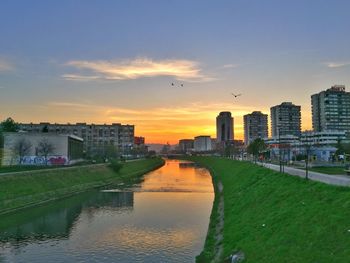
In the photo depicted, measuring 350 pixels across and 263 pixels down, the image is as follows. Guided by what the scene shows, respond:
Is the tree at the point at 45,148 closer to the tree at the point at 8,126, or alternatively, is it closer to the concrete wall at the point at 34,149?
the concrete wall at the point at 34,149

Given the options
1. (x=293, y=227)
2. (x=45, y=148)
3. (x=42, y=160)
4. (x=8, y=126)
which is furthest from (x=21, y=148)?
(x=293, y=227)

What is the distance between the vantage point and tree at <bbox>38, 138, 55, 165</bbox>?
122012 mm

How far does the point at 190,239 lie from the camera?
4075cm

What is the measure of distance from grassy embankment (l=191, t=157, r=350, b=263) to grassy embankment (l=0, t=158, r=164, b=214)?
3417 cm

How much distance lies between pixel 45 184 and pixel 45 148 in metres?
49.1

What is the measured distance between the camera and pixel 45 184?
246 feet

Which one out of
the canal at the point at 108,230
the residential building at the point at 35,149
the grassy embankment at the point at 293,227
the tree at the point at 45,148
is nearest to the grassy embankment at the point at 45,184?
the canal at the point at 108,230

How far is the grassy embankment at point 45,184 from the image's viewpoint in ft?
200

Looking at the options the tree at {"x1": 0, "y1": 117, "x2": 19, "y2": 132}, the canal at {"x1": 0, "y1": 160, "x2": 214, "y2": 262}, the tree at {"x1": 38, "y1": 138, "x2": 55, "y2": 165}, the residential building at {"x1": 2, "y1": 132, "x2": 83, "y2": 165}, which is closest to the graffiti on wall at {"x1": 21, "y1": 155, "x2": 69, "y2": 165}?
the residential building at {"x1": 2, "y1": 132, "x2": 83, "y2": 165}

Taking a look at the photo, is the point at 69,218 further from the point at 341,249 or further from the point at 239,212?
the point at 341,249

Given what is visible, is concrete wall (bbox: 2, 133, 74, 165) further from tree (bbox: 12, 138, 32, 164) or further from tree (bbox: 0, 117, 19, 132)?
tree (bbox: 0, 117, 19, 132)

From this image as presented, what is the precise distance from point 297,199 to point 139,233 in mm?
18428

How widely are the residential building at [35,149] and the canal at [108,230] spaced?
175 feet

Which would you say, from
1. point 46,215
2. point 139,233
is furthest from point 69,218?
point 139,233
